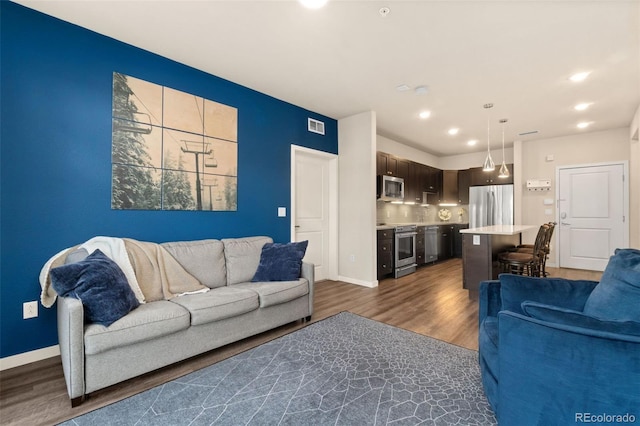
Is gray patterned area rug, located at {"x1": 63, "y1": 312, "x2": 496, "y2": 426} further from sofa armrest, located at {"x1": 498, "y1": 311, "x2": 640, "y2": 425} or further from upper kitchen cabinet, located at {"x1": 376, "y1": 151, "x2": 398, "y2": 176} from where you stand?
upper kitchen cabinet, located at {"x1": 376, "y1": 151, "x2": 398, "y2": 176}

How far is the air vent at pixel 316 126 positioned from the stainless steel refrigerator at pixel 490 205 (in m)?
4.47

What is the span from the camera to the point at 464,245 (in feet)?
13.4

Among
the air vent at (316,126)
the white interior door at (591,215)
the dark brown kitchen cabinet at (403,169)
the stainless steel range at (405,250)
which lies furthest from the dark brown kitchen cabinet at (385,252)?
the white interior door at (591,215)

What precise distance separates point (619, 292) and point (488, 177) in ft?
20.4

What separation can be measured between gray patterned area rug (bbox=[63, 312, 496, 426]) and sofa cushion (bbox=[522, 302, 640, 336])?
0.87 meters

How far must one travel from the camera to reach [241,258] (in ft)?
10.2

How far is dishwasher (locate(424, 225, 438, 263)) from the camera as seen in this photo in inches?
240

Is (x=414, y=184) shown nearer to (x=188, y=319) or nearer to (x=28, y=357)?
(x=188, y=319)

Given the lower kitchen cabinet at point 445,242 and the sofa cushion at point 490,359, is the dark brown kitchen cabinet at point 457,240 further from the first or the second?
the sofa cushion at point 490,359

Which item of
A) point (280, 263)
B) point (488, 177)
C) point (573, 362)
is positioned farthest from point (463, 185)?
point (573, 362)

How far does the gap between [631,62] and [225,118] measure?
4.53m

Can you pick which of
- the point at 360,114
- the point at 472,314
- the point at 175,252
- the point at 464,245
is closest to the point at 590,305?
the point at 472,314

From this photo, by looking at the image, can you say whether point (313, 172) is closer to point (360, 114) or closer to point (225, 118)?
point (360, 114)

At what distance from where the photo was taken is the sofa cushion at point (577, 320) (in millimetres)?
1001
